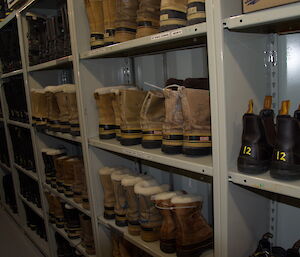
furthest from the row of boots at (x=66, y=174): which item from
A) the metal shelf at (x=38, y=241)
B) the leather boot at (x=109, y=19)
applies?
the leather boot at (x=109, y=19)

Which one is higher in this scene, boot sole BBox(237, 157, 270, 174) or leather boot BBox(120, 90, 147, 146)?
leather boot BBox(120, 90, 147, 146)

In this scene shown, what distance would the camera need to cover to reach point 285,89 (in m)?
1.02

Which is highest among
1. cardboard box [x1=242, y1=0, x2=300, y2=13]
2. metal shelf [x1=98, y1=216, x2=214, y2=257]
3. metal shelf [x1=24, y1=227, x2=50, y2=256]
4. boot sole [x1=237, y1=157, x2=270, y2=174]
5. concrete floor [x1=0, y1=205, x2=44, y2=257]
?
cardboard box [x1=242, y1=0, x2=300, y2=13]

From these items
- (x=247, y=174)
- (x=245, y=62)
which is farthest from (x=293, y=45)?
(x=247, y=174)

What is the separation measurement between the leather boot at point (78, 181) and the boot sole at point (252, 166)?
1253mm

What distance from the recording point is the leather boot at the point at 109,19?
1.32m

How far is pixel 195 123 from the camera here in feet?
3.25

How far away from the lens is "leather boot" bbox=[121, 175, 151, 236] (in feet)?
4.50

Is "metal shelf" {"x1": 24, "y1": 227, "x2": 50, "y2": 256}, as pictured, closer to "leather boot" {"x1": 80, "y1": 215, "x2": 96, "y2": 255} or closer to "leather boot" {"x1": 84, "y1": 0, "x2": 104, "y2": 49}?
"leather boot" {"x1": 80, "y1": 215, "x2": 96, "y2": 255}

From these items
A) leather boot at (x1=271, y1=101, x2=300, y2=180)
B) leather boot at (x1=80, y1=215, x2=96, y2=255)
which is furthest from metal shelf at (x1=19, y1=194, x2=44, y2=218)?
leather boot at (x1=271, y1=101, x2=300, y2=180)

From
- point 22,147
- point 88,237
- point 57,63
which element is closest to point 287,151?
point 57,63

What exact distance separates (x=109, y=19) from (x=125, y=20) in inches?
5.0

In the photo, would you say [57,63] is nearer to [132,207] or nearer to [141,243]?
[132,207]

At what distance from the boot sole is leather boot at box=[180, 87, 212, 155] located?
0.69ft
